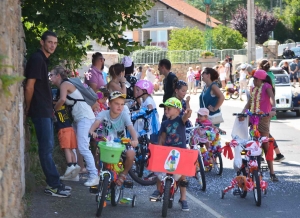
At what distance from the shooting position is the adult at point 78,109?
10.0 m

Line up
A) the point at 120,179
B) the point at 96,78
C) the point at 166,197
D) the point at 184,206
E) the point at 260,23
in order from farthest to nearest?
the point at 260,23 < the point at 96,78 < the point at 184,206 < the point at 120,179 < the point at 166,197

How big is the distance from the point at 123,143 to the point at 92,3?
385cm

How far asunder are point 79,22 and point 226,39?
47791 millimetres

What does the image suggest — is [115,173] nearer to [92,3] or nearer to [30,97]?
[30,97]

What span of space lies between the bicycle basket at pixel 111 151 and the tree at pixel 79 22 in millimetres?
2928

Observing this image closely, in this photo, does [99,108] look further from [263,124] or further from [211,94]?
[263,124]

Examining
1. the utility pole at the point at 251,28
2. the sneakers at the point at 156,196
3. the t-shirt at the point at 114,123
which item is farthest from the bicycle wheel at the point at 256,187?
the utility pole at the point at 251,28

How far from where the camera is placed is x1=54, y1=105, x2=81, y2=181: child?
403 inches

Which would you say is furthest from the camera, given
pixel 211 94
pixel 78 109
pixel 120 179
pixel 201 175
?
pixel 211 94

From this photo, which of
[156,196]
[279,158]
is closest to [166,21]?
[279,158]

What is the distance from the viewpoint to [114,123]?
9.07 metres

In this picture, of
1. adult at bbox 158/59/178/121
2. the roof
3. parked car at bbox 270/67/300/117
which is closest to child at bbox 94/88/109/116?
adult at bbox 158/59/178/121

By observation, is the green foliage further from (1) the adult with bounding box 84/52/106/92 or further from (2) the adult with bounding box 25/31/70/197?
(2) the adult with bounding box 25/31/70/197

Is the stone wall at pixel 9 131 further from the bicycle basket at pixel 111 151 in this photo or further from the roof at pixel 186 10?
the roof at pixel 186 10
